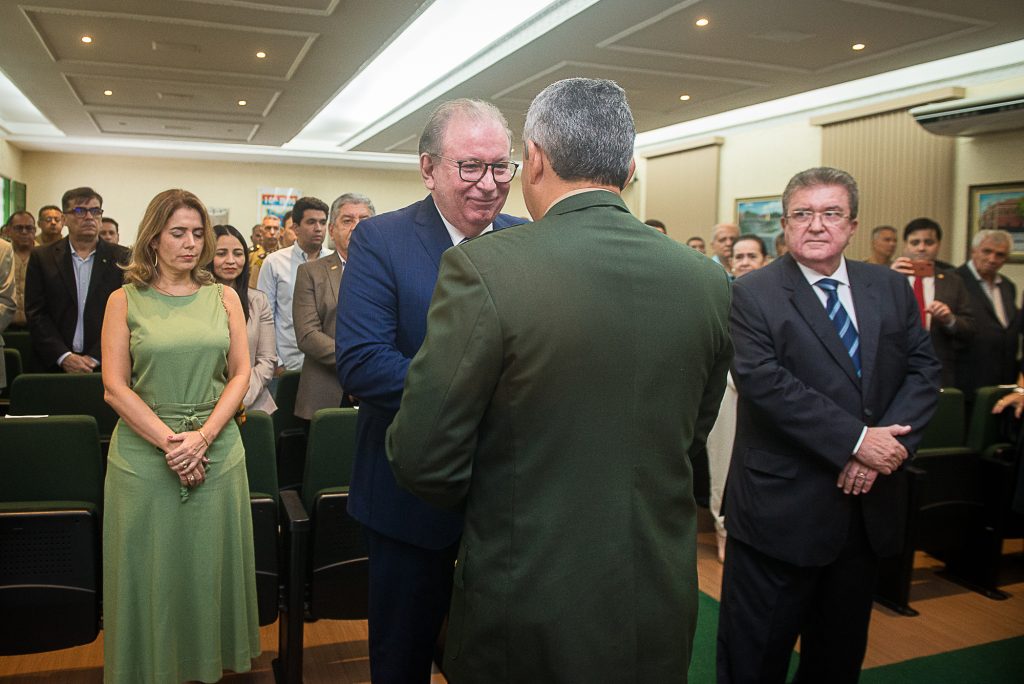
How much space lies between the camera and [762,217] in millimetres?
11258

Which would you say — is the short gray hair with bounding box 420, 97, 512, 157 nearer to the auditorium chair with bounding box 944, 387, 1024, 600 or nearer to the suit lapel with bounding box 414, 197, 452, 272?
the suit lapel with bounding box 414, 197, 452, 272

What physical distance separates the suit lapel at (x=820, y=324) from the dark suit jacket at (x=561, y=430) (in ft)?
3.92

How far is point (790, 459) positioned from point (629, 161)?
143cm

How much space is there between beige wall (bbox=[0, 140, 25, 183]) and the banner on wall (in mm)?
4339

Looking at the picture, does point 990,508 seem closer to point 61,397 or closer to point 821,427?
point 821,427

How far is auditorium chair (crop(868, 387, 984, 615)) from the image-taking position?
12.8ft

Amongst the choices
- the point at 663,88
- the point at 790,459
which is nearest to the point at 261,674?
the point at 790,459

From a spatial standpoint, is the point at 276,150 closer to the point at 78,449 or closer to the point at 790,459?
the point at 78,449

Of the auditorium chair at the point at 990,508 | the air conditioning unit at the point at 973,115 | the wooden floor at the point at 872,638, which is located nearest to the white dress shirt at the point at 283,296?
the wooden floor at the point at 872,638

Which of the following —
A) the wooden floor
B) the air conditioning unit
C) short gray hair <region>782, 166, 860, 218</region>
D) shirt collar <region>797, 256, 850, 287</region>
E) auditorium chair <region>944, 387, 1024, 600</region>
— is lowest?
the wooden floor

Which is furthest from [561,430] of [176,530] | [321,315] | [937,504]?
[937,504]

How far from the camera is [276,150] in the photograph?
15.8m

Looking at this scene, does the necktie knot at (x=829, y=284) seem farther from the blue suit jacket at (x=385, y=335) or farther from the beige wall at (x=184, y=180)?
the beige wall at (x=184, y=180)

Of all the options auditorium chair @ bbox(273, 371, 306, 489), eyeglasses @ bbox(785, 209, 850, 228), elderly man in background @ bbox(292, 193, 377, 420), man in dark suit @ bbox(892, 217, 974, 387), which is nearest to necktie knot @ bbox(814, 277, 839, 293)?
eyeglasses @ bbox(785, 209, 850, 228)
